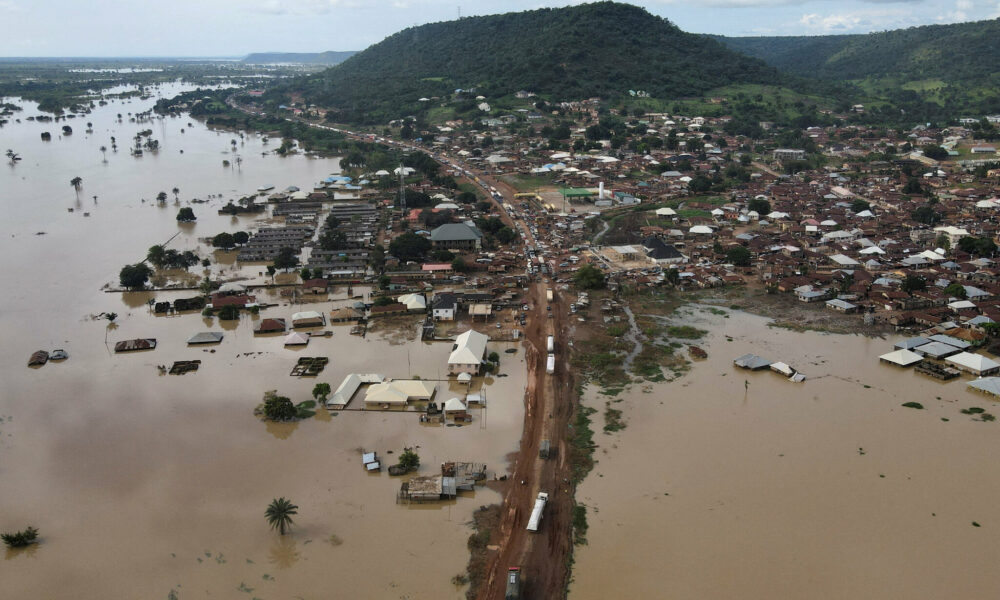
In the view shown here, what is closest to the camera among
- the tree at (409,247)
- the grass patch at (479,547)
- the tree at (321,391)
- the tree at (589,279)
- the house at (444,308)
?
the grass patch at (479,547)

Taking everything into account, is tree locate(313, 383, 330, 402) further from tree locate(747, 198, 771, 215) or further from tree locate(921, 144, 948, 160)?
tree locate(921, 144, 948, 160)

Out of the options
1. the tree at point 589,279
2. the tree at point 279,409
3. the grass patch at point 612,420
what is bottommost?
the grass patch at point 612,420

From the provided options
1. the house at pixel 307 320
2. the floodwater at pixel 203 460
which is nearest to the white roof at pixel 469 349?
the floodwater at pixel 203 460

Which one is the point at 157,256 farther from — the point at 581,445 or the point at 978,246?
the point at 978,246

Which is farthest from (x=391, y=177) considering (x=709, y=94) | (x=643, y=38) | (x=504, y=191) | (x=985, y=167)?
(x=643, y=38)

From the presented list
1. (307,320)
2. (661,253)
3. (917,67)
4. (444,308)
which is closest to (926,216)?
(661,253)

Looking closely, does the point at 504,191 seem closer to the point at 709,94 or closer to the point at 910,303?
the point at 910,303

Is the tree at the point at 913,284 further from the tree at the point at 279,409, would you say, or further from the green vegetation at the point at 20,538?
the green vegetation at the point at 20,538
